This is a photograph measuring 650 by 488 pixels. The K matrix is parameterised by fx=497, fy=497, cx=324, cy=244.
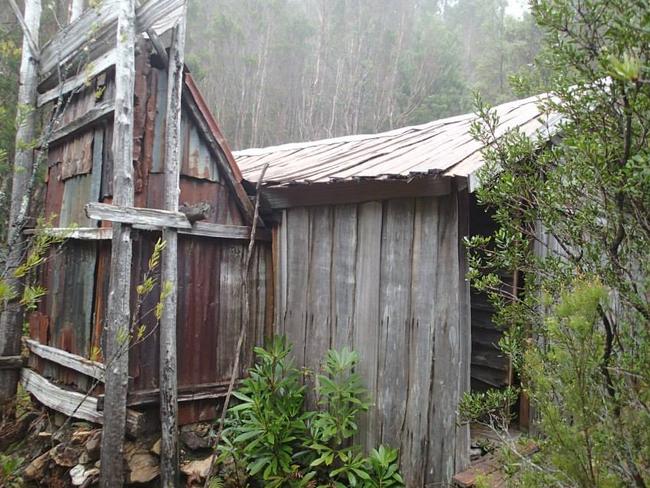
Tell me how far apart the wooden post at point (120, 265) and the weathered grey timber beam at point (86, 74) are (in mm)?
261

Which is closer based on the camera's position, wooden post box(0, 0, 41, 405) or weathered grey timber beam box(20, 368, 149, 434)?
weathered grey timber beam box(20, 368, 149, 434)

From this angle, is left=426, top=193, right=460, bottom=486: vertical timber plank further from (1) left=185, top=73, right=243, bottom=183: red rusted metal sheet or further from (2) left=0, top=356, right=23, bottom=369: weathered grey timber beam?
(2) left=0, top=356, right=23, bottom=369: weathered grey timber beam

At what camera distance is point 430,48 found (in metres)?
22.8

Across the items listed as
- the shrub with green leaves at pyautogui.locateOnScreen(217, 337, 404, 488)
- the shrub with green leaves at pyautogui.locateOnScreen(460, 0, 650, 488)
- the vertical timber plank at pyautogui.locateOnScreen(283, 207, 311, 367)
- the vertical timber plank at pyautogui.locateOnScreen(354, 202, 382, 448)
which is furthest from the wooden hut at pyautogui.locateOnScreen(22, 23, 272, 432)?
the shrub with green leaves at pyautogui.locateOnScreen(460, 0, 650, 488)

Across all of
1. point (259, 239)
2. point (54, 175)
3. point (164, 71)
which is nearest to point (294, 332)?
point (259, 239)

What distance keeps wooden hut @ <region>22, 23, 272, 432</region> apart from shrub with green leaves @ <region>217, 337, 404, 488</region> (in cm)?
74

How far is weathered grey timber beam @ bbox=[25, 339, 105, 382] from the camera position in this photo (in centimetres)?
459

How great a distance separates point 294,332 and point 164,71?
3018 millimetres

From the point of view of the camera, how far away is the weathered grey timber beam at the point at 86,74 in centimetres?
462

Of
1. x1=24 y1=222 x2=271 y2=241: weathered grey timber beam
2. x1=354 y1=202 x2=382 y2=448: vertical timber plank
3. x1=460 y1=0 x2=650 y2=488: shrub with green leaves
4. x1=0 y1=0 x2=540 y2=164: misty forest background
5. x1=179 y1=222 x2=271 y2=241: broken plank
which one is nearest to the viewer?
x1=460 y1=0 x2=650 y2=488: shrub with green leaves

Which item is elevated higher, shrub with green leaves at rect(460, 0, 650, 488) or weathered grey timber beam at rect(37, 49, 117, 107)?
weathered grey timber beam at rect(37, 49, 117, 107)

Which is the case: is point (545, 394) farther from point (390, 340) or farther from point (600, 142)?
point (390, 340)

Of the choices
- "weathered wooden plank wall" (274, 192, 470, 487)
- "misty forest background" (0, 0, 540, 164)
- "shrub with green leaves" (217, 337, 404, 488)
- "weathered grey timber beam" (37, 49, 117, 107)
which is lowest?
"shrub with green leaves" (217, 337, 404, 488)

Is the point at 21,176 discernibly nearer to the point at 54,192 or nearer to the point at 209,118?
the point at 54,192
